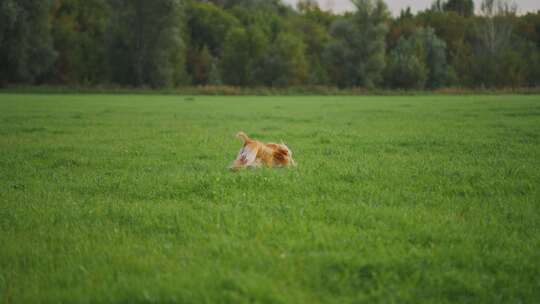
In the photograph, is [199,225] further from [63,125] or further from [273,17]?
[273,17]

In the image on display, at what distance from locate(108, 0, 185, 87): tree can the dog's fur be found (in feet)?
205

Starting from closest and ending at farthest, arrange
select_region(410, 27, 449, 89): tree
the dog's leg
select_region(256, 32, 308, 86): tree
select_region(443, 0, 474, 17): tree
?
the dog's leg < select_region(256, 32, 308, 86): tree < select_region(410, 27, 449, 89): tree < select_region(443, 0, 474, 17): tree

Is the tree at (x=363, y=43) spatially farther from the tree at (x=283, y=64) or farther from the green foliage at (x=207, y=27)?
the green foliage at (x=207, y=27)

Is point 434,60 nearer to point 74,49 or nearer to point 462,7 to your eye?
point 462,7

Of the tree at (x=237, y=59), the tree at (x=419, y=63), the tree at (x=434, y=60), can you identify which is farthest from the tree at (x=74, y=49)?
the tree at (x=434, y=60)

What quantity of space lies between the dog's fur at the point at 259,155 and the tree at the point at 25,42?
197ft

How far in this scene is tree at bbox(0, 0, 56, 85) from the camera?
188 feet

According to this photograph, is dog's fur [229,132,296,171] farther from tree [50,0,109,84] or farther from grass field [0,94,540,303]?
tree [50,0,109,84]

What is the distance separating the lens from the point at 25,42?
5850cm

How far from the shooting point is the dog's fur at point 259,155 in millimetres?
7676

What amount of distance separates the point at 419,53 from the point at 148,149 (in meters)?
77.8

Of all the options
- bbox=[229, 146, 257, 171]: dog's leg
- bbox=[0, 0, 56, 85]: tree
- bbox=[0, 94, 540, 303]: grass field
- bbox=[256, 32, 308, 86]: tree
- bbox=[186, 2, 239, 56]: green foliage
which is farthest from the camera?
bbox=[186, 2, 239, 56]: green foliage

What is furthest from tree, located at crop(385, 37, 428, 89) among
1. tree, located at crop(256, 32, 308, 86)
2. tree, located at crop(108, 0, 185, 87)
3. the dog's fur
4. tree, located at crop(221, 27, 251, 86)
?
the dog's fur

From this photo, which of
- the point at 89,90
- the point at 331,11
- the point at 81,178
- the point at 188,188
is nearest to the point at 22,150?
the point at 81,178
